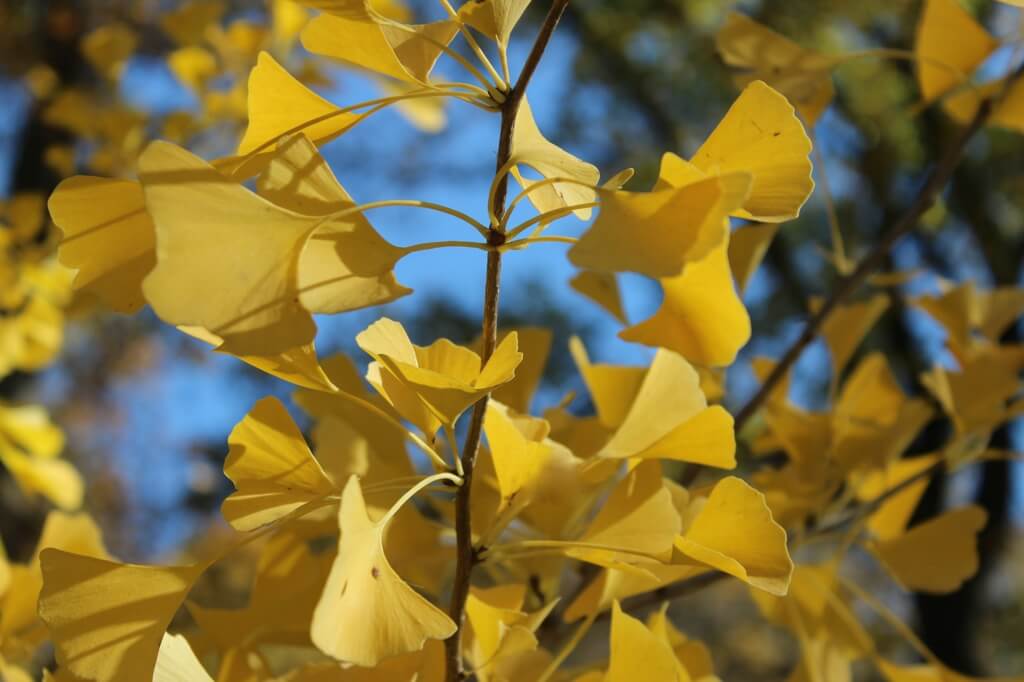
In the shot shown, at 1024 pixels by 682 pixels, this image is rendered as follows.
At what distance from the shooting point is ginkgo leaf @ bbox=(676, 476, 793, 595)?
0.27 meters

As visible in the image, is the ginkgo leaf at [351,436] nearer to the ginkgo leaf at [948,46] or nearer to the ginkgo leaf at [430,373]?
the ginkgo leaf at [430,373]

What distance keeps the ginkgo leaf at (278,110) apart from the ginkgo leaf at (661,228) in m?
0.10

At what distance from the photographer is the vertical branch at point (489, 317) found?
0.85 feet

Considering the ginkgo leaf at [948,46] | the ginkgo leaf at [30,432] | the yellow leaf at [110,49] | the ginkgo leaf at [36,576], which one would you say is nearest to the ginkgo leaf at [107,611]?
the ginkgo leaf at [36,576]

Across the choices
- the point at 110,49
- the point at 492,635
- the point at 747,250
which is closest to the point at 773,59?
the point at 747,250

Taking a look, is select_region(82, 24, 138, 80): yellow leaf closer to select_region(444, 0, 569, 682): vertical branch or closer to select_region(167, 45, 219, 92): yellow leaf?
select_region(167, 45, 219, 92): yellow leaf

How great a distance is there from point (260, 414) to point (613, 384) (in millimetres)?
157

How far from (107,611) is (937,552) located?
1.20ft

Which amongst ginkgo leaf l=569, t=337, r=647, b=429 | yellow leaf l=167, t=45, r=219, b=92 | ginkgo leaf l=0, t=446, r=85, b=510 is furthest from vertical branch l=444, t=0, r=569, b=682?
yellow leaf l=167, t=45, r=219, b=92

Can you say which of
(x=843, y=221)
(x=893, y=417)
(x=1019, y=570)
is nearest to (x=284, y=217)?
(x=893, y=417)

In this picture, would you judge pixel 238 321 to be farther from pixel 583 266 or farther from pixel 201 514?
pixel 201 514

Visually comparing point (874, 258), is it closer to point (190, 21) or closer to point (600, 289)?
point (600, 289)

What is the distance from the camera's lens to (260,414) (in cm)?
31

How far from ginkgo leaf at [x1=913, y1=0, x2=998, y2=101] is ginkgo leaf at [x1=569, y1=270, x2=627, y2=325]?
0.68ft
